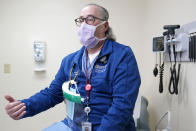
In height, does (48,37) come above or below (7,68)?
above

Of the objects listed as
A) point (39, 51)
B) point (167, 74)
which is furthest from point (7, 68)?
point (167, 74)

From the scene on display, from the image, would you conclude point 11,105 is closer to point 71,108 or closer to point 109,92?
point 71,108

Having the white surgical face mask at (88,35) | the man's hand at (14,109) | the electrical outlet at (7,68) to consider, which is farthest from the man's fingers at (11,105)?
the electrical outlet at (7,68)

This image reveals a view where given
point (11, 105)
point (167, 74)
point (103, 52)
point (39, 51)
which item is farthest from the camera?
point (39, 51)

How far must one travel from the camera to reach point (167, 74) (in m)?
1.24

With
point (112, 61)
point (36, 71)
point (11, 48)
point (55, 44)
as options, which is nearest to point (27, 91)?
point (36, 71)

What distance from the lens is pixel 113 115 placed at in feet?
2.57

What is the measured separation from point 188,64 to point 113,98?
55cm

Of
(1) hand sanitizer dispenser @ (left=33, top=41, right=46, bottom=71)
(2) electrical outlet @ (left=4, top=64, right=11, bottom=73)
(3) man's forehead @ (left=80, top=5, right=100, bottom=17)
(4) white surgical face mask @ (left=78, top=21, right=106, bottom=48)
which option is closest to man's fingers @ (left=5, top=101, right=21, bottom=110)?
(4) white surgical face mask @ (left=78, top=21, right=106, bottom=48)

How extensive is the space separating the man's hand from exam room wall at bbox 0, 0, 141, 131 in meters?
0.88

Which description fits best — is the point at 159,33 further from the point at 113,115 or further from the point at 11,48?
the point at 11,48

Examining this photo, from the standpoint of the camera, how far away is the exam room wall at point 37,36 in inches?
65.6

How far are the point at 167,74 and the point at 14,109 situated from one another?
111 centimetres

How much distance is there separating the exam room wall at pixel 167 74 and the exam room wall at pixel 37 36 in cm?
17
